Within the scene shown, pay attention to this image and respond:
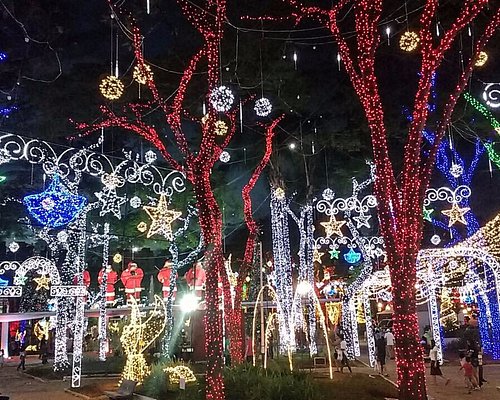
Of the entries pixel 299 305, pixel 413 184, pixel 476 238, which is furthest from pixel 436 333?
pixel 413 184

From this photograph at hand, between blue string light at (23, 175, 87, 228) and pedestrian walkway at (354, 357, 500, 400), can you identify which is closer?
pedestrian walkway at (354, 357, 500, 400)

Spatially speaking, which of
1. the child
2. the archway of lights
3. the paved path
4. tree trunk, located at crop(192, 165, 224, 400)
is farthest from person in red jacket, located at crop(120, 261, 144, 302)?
tree trunk, located at crop(192, 165, 224, 400)

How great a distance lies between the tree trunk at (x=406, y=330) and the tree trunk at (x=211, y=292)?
2911mm

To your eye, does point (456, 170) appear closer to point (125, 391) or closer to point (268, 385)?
point (268, 385)

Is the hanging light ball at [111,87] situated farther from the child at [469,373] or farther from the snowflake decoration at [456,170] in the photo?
the snowflake decoration at [456,170]

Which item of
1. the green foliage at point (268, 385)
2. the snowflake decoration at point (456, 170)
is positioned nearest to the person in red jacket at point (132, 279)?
the green foliage at point (268, 385)

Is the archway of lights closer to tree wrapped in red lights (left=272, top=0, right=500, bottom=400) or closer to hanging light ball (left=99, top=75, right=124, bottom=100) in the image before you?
hanging light ball (left=99, top=75, right=124, bottom=100)

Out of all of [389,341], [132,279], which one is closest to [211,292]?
[389,341]

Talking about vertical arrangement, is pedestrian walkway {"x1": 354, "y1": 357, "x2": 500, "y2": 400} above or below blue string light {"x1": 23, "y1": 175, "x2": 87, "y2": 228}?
below

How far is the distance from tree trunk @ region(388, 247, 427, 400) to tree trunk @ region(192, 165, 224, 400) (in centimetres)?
291

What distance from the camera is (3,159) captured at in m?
13.9

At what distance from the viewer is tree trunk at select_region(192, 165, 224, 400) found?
905 cm

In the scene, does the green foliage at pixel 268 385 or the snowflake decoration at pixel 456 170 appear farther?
the snowflake decoration at pixel 456 170

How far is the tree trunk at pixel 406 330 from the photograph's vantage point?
7.93 metres
